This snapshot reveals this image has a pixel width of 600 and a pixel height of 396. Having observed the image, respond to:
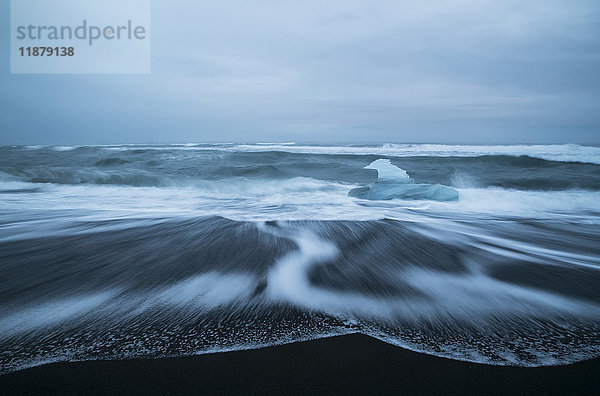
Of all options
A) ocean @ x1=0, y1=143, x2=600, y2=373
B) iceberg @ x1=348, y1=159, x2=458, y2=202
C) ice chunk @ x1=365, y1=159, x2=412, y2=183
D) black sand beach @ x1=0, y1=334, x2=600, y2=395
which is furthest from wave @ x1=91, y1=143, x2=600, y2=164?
black sand beach @ x1=0, y1=334, x2=600, y2=395

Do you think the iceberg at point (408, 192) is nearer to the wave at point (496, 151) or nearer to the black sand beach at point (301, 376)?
the black sand beach at point (301, 376)

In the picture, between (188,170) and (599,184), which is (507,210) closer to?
(599,184)

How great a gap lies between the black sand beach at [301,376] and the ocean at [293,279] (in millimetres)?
77

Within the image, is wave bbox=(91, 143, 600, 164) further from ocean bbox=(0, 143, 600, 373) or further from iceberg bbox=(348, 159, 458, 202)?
ocean bbox=(0, 143, 600, 373)

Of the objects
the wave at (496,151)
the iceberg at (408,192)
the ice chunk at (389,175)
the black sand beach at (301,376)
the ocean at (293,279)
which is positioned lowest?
the black sand beach at (301,376)

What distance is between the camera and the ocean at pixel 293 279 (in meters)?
1.47

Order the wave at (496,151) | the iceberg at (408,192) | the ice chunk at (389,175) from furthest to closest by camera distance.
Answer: the wave at (496,151), the ice chunk at (389,175), the iceberg at (408,192)

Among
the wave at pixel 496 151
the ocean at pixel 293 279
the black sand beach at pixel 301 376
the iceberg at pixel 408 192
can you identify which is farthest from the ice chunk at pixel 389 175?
the wave at pixel 496 151

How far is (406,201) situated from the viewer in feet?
20.5

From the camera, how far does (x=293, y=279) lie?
225 cm

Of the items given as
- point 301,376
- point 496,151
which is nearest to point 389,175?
point 301,376

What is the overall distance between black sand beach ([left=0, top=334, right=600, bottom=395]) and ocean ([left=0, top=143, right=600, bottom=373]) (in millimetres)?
77

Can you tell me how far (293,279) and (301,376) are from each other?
1042mm

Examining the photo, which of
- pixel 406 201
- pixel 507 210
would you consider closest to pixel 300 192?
pixel 406 201
